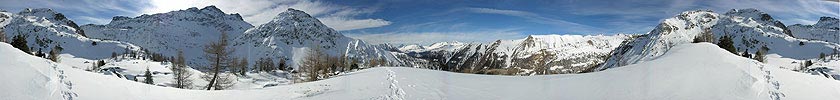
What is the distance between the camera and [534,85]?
19.7 feet

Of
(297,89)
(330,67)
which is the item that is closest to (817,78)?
(297,89)

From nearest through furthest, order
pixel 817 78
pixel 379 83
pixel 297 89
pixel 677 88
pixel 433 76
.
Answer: pixel 677 88 < pixel 817 78 < pixel 379 83 < pixel 433 76 < pixel 297 89

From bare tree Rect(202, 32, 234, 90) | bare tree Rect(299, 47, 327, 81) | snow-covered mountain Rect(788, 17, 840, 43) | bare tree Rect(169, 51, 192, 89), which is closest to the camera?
bare tree Rect(169, 51, 192, 89)

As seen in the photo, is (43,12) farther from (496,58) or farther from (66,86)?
(496,58)

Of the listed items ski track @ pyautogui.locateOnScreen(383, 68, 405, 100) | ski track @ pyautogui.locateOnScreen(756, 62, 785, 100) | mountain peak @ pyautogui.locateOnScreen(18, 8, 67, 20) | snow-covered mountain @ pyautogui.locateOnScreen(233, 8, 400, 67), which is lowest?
ski track @ pyautogui.locateOnScreen(383, 68, 405, 100)

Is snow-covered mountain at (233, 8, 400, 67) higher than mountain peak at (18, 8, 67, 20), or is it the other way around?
mountain peak at (18, 8, 67, 20)

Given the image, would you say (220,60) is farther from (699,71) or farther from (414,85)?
(699,71)

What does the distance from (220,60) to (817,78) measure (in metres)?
7.69

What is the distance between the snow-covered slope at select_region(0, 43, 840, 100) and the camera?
4277mm

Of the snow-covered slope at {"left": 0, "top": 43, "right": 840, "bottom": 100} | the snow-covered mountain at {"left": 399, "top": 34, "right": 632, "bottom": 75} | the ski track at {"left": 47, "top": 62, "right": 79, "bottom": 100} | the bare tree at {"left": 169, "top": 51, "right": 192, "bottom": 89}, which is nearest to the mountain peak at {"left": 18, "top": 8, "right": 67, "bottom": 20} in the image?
the bare tree at {"left": 169, "top": 51, "right": 192, "bottom": 89}

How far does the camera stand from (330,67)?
12.6 m

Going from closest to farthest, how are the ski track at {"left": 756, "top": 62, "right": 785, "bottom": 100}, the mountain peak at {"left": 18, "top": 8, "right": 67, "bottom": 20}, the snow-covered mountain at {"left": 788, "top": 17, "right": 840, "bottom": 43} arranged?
the ski track at {"left": 756, "top": 62, "right": 785, "bottom": 100} < the mountain peak at {"left": 18, "top": 8, "right": 67, "bottom": 20} < the snow-covered mountain at {"left": 788, "top": 17, "right": 840, "bottom": 43}

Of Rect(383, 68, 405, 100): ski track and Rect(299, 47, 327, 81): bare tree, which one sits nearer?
Rect(383, 68, 405, 100): ski track

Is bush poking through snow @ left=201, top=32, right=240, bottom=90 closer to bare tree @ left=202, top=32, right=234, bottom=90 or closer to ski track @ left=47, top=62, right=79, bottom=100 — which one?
bare tree @ left=202, top=32, right=234, bottom=90
